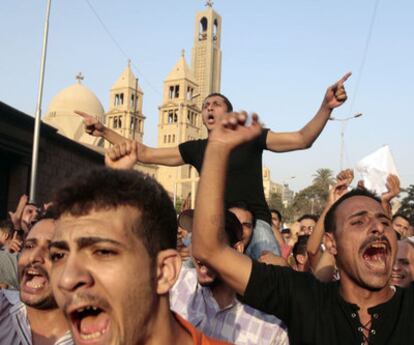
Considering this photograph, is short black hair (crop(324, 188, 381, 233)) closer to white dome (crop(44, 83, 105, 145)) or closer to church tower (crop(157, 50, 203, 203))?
white dome (crop(44, 83, 105, 145))

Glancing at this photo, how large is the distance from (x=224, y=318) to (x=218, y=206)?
99cm

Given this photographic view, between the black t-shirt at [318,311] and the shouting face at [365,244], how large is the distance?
145 mm

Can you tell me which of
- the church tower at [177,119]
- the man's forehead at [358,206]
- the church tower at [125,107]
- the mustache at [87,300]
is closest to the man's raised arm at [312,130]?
the man's forehead at [358,206]

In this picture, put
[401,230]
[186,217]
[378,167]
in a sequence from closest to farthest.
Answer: [186,217] < [378,167] < [401,230]

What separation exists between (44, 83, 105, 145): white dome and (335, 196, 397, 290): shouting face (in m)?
63.6

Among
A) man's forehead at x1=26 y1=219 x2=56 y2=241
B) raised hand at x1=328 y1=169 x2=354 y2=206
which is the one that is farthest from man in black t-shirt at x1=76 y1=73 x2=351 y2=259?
man's forehead at x1=26 y1=219 x2=56 y2=241

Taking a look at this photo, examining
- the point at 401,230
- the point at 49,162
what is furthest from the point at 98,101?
the point at 401,230

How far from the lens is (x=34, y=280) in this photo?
11.3 ft

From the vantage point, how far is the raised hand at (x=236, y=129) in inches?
106

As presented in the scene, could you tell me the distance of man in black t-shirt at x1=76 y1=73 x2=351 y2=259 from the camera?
440 centimetres

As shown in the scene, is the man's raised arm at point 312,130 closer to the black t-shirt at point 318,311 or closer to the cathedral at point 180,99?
the black t-shirt at point 318,311

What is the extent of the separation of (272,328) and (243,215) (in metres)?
1.17

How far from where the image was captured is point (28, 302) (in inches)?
134

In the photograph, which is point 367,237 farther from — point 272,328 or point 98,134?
point 98,134
